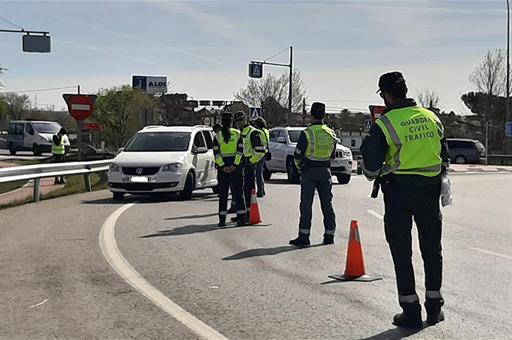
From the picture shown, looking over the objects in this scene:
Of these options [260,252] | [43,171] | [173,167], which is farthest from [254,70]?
[260,252]

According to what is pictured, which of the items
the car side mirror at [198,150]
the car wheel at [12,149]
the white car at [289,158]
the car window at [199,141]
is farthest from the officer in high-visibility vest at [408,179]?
the car wheel at [12,149]

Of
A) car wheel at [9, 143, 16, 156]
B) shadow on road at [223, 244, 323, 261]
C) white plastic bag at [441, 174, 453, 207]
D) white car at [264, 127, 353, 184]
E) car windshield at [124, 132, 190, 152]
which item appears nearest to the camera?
white plastic bag at [441, 174, 453, 207]

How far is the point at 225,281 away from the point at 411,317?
8.39ft

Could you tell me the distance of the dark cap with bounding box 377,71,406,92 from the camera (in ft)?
21.7

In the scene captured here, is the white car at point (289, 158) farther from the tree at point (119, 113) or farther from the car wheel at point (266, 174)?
the tree at point (119, 113)

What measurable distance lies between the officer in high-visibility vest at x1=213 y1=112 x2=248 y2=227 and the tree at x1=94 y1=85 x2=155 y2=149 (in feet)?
119

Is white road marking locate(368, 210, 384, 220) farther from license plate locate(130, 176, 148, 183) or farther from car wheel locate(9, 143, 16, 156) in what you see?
car wheel locate(9, 143, 16, 156)

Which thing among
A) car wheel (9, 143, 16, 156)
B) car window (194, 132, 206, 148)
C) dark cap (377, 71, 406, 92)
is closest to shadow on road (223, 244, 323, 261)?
dark cap (377, 71, 406, 92)

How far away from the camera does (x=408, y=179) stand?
6.50 m

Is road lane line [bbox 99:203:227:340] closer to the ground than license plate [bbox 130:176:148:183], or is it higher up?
closer to the ground

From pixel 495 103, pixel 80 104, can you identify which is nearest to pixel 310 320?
pixel 80 104

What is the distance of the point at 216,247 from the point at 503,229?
5.69 metres

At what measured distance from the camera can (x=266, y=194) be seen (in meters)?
20.6

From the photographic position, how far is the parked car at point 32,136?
50969 mm
